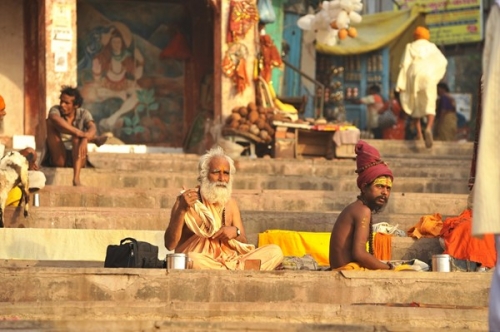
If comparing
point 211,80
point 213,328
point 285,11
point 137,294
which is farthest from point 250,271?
point 285,11

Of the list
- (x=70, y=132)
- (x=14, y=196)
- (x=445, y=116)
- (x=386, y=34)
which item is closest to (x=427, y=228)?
(x=14, y=196)

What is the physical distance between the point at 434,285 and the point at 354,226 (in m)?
0.92

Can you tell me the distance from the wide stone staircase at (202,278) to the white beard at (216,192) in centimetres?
→ 96

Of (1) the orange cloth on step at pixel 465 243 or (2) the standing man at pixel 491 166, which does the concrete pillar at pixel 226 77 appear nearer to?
(1) the orange cloth on step at pixel 465 243

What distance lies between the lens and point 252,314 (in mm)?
8383

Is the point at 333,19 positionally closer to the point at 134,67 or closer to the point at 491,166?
the point at 134,67

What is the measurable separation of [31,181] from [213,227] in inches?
135

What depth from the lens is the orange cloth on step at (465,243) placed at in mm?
11001


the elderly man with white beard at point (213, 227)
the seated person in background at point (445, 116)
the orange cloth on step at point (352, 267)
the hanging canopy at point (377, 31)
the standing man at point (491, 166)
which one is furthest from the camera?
the hanging canopy at point (377, 31)

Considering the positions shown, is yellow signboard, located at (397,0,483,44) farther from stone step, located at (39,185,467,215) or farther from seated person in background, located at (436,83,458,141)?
stone step, located at (39,185,467,215)

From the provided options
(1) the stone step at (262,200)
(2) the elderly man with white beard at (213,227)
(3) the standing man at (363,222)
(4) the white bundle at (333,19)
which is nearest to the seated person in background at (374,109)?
(4) the white bundle at (333,19)

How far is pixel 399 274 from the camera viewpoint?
30.3 ft

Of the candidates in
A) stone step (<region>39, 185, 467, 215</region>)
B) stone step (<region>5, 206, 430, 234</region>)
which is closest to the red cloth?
stone step (<region>5, 206, 430, 234</region>)

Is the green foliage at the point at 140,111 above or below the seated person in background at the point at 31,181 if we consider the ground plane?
above
